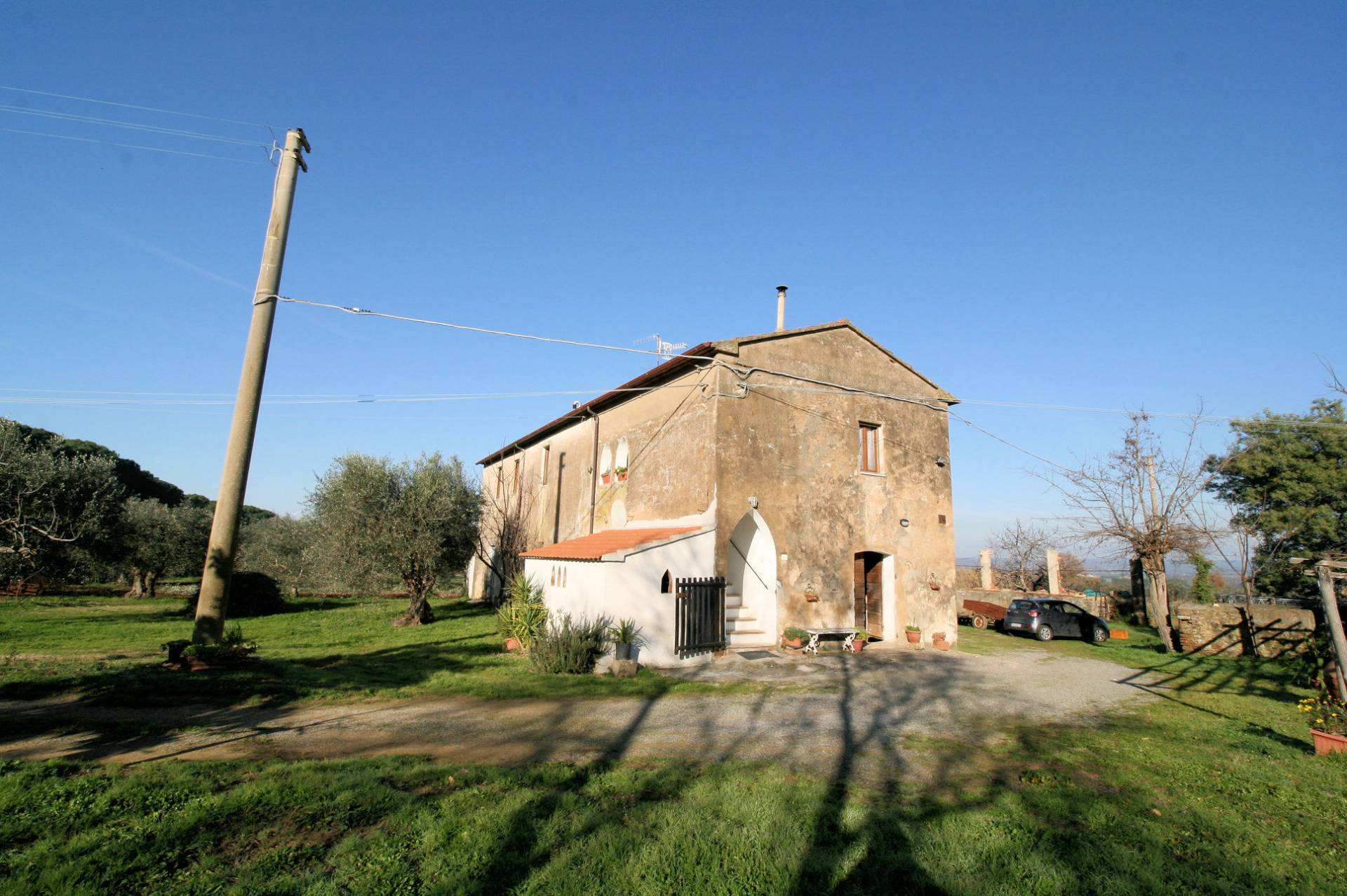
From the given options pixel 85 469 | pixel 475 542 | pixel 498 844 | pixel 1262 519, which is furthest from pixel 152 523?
pixel 1262 519

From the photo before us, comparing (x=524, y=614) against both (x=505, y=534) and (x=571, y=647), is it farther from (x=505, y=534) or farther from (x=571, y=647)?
(x=505, y=534)

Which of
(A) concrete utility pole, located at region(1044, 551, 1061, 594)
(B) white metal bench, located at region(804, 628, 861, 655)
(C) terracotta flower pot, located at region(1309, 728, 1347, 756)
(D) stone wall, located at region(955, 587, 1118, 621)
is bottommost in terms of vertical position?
(C) terracotta flower pot, located at region(1309, 728, 1347, 756)

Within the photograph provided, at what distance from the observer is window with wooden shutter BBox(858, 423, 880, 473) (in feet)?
53.3

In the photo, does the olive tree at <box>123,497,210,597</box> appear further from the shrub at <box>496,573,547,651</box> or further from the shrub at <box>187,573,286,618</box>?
the shrub at <box>496,573,547,651</box>

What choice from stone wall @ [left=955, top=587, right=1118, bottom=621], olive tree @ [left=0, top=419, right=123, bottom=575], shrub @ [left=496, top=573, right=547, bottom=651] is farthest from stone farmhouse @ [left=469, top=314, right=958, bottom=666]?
olive tree @ [left=0, top=419, right=123, bottom=575]

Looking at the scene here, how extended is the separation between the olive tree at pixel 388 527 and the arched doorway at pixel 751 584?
10124mm

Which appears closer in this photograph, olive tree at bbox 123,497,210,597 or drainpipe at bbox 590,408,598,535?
drainpipe at bbox 590,408,598,535

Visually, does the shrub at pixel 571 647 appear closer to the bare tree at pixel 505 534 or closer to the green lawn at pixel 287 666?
the green lawn at pixel 287 666

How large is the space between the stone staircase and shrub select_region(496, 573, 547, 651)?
161 inches

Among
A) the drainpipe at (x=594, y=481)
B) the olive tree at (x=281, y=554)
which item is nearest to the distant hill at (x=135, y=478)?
the olive tree at (x=281, y=554)

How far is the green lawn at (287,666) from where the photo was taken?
8305 millimetres

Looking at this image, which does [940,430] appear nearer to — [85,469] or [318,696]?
[318,696]

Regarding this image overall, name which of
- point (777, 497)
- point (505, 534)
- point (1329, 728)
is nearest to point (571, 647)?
point (777, 497)

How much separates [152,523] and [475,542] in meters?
15.3
